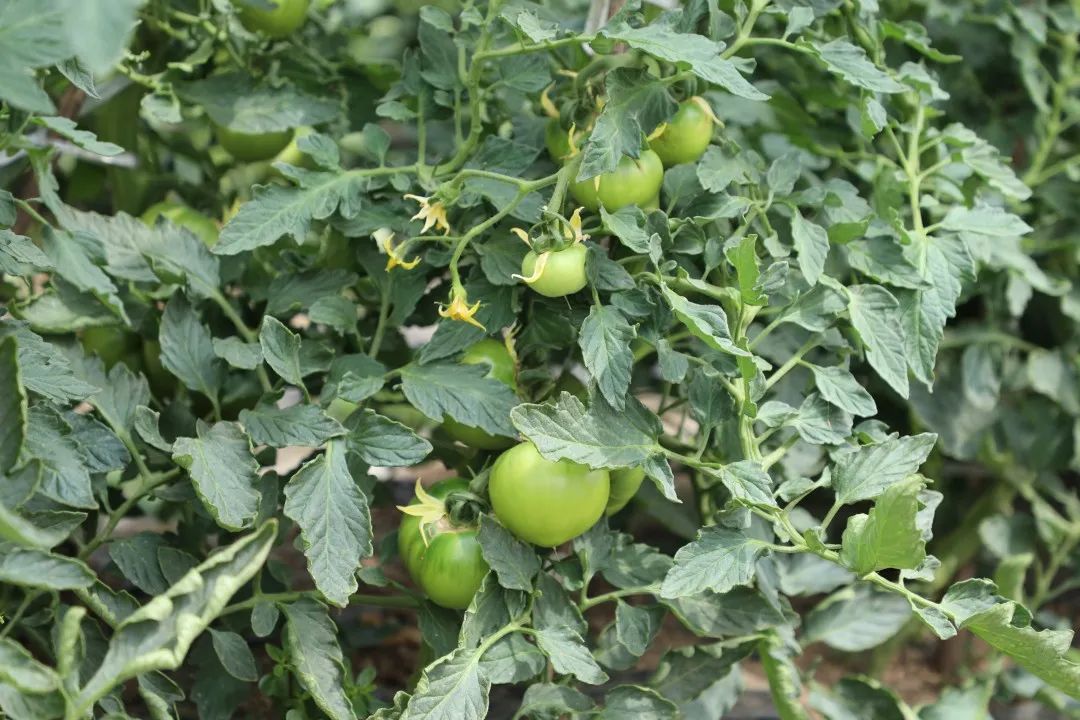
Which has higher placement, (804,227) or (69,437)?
(804,227)

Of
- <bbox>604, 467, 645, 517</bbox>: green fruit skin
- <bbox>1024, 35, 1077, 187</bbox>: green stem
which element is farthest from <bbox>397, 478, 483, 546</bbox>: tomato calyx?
<bbox>1024, 35, 1077, 187</bbox>: green stem

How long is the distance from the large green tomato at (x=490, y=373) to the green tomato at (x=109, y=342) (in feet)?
1.08

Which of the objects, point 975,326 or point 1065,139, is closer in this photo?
point 975,326

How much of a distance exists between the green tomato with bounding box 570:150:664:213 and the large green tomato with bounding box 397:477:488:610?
0.77 feet

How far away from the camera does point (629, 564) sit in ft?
2.58

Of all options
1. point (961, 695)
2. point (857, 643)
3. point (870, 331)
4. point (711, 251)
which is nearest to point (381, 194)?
point (711, 251)

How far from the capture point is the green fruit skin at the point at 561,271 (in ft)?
2.25

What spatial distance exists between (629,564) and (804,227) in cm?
29

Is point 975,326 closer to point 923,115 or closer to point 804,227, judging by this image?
point 923,115

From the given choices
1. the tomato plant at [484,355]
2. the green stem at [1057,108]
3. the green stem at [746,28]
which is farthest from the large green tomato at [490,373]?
the green stem at [1057,108]

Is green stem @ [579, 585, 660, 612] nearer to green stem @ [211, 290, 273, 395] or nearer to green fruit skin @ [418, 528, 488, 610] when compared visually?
green fruit skin @ [418, 528, 488, 610]

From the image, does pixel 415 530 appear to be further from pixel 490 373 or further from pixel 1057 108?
pixel 1057 108

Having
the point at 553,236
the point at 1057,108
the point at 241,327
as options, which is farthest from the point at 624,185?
the point at 1057,108

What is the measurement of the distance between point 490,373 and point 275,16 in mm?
404
